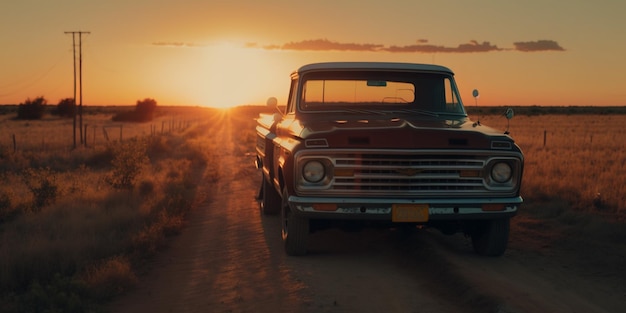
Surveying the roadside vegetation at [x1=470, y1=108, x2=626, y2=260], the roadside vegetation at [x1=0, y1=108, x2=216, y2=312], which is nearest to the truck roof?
the roadside vegetation at [x1=470, y1=108, x2=626, y2=260]

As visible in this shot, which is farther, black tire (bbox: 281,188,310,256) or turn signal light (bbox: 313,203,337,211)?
black tire (bbox: 281,188,310,256)

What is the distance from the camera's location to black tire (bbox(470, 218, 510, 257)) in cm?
725

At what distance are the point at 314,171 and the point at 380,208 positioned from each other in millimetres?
767

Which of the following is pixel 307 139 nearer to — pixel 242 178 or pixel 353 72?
pixel 353 72

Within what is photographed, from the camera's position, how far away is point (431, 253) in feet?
24.2

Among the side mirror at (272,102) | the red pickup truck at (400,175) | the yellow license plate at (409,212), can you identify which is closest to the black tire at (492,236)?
the red pickup truck at (400,175)

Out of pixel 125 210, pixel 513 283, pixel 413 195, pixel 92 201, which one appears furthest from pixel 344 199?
pixel 92 201

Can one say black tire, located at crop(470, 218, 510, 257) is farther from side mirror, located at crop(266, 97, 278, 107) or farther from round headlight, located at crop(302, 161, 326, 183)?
side mirror, located at crop(266, 97, 278, 107)

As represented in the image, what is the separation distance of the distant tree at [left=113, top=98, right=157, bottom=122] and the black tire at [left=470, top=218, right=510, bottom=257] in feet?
294

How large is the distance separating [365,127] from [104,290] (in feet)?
9.89

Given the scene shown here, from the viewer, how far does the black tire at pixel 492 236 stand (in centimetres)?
725

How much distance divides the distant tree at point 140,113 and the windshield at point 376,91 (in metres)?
87.8

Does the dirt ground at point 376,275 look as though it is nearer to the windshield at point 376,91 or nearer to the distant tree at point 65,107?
the windshield at point 376,91

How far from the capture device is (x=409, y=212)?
6.58m
